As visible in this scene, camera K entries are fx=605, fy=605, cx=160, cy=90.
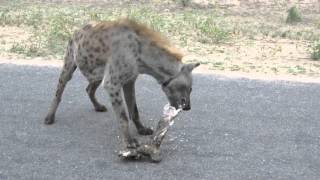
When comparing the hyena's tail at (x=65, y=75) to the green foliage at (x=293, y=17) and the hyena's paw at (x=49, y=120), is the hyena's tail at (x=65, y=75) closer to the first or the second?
the hyena's paw at (x=49, y=120)

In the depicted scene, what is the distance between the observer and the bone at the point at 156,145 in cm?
493

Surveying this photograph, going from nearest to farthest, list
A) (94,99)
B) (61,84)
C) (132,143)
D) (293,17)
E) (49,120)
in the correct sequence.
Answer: (132,143), (49,120), (61,84), (94,99), (293,17)

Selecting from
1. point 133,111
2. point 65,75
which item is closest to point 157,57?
point 133,111

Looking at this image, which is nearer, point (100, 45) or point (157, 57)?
point (157, 57)

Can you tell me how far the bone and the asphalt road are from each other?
69 mm

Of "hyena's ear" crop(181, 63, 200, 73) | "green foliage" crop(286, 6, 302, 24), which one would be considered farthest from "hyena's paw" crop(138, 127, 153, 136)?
"green foliage" crop(286, 6, 302, 24)

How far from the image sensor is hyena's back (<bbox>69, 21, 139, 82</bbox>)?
5.32m

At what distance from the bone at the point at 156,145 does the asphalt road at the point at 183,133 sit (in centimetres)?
7

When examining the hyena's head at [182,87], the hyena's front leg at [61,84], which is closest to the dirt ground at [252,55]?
the hyena's front leg at [61,84]

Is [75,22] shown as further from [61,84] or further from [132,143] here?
[132,143]

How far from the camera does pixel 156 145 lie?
5.03 meters

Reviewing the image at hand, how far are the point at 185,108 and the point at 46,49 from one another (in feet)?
15.4

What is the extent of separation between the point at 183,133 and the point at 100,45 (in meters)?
1.13

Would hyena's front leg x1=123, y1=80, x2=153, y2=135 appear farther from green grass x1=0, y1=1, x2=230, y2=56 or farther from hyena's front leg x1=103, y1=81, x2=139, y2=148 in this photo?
green grass x1=0, y1=1, x2=230, y2=56
